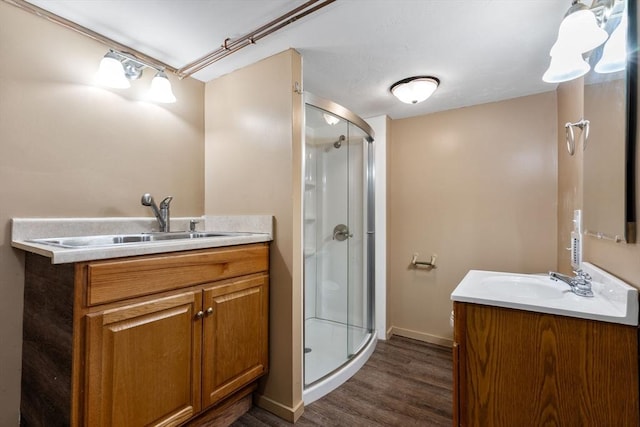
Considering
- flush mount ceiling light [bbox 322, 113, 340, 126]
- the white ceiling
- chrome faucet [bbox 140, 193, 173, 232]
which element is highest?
the white ceiling

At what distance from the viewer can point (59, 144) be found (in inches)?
53.4

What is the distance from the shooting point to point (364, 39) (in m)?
1.50

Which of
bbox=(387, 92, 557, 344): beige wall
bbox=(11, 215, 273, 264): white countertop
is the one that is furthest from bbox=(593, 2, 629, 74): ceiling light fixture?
bbox=(11, 215, 273, 264): white countertop

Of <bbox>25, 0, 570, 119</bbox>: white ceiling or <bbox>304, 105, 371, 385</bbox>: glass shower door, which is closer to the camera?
<bbox>25, 0, 570, 119</bbox>: white ceiling

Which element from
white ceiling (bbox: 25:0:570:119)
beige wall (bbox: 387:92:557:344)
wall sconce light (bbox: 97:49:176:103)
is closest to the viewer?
white ceiling (bbox: 25:0:570:119)

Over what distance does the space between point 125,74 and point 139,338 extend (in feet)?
4.50

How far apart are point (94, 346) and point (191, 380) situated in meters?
0.45

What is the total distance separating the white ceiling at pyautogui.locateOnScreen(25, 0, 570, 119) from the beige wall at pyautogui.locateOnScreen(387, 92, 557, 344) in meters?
0.36

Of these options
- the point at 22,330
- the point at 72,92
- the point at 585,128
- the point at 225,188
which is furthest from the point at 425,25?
the point at 22,330

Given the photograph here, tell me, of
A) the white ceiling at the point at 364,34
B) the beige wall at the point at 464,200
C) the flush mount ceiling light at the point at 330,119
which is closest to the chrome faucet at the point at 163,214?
the white ceiling at the point at 364,34

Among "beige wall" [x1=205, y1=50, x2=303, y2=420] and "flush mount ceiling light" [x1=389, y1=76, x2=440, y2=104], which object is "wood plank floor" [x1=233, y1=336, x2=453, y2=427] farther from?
"flush mount ceiling light" [x1=389, y1=76, x2=440, y2=104]

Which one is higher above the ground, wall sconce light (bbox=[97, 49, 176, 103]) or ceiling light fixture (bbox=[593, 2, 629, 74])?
wall sconce light (bbox=[97, 49, 176, 103])

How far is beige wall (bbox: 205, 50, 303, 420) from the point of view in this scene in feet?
5.10

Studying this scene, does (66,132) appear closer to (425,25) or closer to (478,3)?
(425,25)
